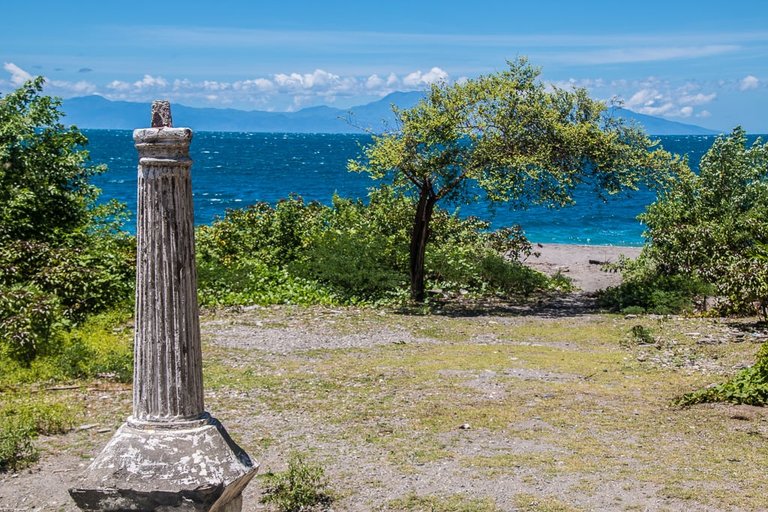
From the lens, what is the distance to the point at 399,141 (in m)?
19.2

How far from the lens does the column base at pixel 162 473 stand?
4.37 m

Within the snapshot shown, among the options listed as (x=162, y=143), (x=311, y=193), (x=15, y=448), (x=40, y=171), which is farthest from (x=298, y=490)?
(x=311, y=193)

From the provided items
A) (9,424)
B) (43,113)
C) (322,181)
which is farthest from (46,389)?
(322,181)

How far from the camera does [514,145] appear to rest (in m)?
19.2

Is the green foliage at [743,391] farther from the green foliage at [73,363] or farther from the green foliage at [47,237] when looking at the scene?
the green foliage at [47,237]

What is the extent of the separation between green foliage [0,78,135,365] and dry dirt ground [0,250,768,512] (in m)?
1.86

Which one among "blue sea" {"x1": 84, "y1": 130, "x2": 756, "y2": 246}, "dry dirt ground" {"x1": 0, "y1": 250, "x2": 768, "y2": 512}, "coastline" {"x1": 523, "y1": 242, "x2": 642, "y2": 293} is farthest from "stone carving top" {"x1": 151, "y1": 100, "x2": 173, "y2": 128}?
"coastline" {"x1": 523, "y1": 242, "x2": 642, "y2": 293}

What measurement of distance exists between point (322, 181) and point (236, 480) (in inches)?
3241

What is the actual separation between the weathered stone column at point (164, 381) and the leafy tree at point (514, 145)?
14.4 m

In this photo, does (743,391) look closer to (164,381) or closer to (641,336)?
(641,336)

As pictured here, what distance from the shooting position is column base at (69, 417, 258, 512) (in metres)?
4.37

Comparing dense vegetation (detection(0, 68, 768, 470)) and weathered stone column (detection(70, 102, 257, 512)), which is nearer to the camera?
weathered stone column (detection(70, 102, 257, 512))

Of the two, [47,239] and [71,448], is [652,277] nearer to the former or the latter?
[47,239]

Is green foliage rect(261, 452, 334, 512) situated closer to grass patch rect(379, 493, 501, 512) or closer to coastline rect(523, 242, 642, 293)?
grass patch rect(379, 493, 501, 512)
